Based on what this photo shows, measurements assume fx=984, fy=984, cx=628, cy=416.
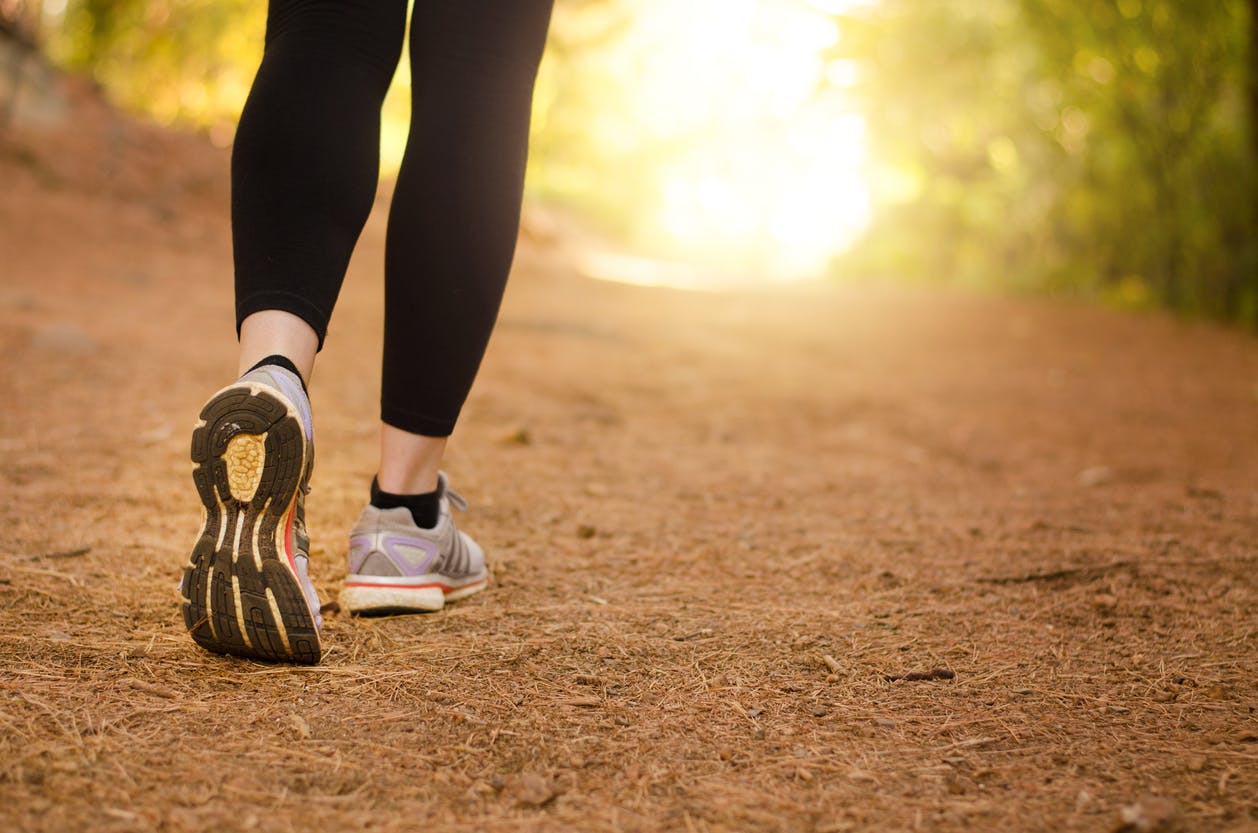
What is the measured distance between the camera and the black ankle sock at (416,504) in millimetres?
1328

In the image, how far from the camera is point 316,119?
1189mm

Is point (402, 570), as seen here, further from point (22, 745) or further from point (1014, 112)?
point (1014, 112)

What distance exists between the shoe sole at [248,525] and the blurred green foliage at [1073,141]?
564cm

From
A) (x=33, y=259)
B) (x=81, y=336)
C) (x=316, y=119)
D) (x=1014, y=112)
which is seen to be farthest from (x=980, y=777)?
(x=1014, y=112)

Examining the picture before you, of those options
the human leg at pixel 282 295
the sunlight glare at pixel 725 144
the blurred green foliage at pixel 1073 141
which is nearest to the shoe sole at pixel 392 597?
the human leg at pixel 282 295

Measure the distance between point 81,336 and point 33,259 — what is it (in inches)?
63.0

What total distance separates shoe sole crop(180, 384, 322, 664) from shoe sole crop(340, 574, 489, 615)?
217 millimetres

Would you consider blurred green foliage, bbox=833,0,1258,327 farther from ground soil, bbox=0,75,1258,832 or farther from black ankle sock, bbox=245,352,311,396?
black ankle sock, bbox=245,352,311,396

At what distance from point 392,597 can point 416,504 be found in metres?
0.13

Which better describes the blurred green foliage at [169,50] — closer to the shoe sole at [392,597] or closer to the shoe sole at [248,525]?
the shoe sole at [392,597]

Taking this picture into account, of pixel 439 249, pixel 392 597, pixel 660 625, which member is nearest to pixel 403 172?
pixel 439 249

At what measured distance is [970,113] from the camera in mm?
8539

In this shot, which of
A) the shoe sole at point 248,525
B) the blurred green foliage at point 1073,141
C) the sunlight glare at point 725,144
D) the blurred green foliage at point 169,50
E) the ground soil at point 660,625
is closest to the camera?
the ground soil at point 660,625

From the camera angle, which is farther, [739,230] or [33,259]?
[739,230]
